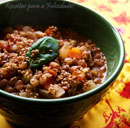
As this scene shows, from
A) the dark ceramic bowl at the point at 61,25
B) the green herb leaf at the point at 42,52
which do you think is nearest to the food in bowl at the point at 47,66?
A: the green herb leaf at the point at 42,52

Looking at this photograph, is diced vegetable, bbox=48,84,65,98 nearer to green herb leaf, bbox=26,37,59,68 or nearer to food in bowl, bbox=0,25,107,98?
food in bowl, bbox=0,25,107,98

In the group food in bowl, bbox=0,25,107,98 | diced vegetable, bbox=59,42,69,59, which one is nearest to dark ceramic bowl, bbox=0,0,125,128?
food in bowl, bbox=0,25,107,98

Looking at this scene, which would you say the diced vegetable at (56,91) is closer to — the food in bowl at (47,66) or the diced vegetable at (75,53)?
the food in bowl at (47,66)

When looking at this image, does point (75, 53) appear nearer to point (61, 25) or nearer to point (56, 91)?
point (56, 91)

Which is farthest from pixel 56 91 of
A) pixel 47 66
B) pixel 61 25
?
pixel 61 25

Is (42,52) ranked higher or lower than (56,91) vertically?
higher

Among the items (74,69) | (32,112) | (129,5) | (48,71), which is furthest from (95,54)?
(129,5)

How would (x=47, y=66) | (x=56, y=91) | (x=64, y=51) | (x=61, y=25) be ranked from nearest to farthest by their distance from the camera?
(x=56, y=91), (x=47, y=66), (x=64, y=51), (x=61, y=25)
